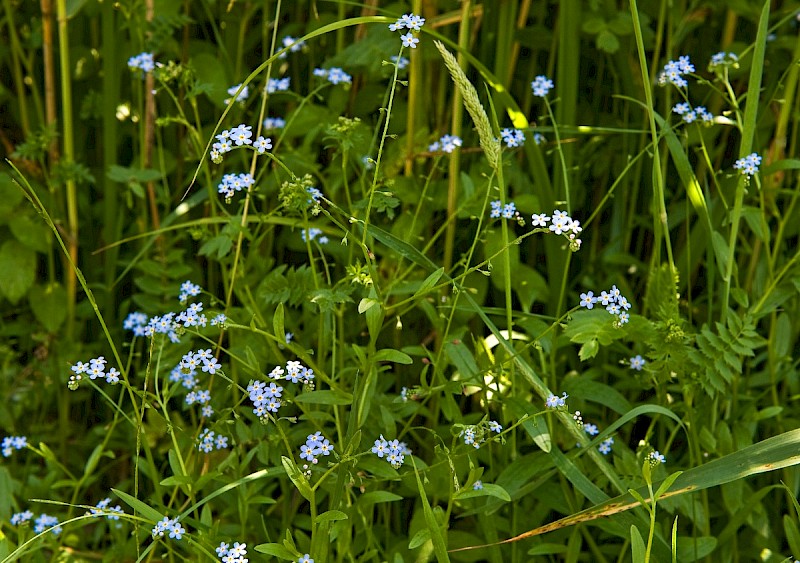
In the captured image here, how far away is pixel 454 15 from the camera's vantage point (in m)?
1.85

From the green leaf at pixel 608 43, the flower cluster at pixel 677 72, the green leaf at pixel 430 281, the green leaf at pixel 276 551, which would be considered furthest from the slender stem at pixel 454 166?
the green leaf at pixel 276 551

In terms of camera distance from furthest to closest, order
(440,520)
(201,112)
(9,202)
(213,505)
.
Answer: (201,112) → (9,202) → (213,505) → (440,520)

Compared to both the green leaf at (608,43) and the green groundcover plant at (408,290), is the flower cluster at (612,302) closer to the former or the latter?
the green groundcover plant at (408,290)

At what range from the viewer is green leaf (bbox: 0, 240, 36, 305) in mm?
1973

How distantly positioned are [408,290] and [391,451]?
0.31 metres

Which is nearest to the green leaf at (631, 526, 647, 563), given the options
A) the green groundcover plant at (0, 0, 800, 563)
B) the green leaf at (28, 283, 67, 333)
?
the green groundcover plant at (0, 0, 800, 563)

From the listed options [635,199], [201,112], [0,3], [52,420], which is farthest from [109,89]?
[635,199]

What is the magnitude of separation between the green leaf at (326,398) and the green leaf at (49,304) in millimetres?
895

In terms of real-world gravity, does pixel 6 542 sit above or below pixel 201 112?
below

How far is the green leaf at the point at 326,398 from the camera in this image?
1.33 meters

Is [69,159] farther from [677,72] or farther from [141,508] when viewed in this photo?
[677,72]

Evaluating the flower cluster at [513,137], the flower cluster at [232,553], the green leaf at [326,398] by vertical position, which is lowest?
the flower cluster at [232,553]

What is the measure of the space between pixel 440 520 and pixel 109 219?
1.12m

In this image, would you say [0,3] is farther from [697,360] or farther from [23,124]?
[697,360]
